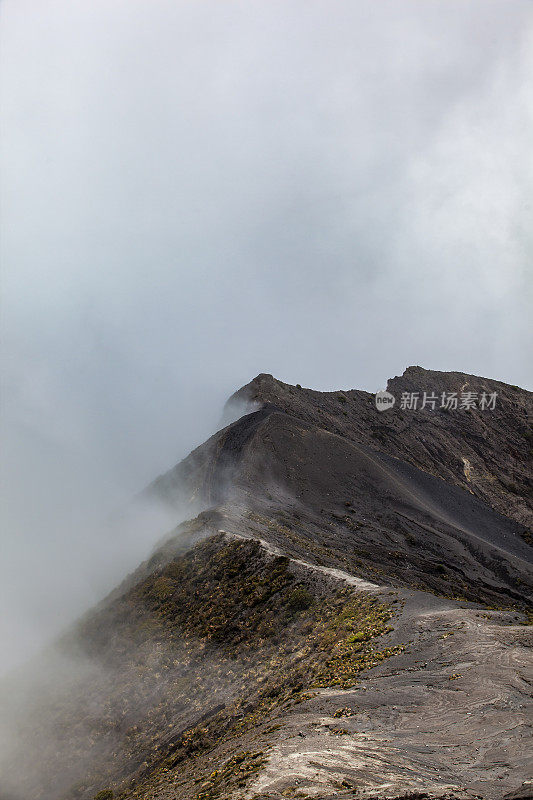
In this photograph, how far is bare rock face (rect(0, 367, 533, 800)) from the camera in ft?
50.2

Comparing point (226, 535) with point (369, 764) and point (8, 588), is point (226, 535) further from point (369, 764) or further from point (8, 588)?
point (8, 588)

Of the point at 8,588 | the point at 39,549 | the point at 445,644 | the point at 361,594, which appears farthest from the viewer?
the point at 39,549

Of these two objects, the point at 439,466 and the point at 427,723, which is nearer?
the point at 427,723

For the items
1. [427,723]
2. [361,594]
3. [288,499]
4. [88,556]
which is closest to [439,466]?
[288,499]

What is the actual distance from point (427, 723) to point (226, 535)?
85.1ft

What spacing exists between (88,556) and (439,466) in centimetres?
6226

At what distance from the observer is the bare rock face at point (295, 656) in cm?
1529

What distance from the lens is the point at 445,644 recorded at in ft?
78.0

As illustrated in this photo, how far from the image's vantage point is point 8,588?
85250mm

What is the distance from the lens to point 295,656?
2691cm

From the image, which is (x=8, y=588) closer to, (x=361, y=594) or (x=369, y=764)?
(x=361, y=594)

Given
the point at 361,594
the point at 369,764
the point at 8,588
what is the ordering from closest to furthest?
the point at 369,764
the point at 361,594
the point at 8,588

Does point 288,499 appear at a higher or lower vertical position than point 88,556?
lower

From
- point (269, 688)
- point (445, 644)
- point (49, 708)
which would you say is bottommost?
point (445, 644)
